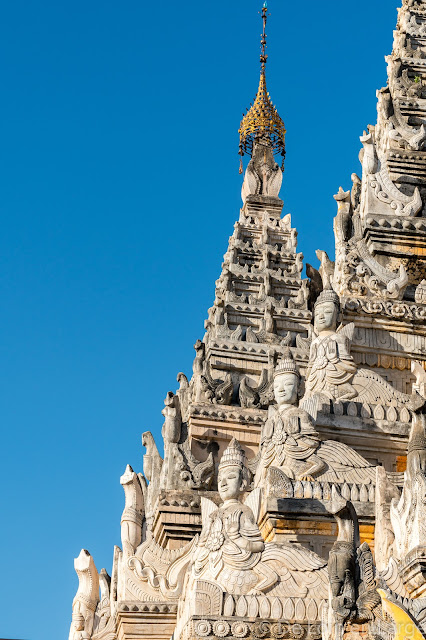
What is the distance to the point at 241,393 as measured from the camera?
92.2 ft

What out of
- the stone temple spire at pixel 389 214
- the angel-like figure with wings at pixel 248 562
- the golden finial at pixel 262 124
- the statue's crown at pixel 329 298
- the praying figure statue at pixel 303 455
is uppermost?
the golden finial at pixel 262 124

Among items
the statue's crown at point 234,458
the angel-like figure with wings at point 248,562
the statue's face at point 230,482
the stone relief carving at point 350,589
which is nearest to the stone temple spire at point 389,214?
the statue's crown at point 234,458

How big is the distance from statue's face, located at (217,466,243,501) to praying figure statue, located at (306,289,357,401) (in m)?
3.37

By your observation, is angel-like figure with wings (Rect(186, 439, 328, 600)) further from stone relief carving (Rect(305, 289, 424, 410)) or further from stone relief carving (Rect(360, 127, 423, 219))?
stone relief carving (Rect(360, 127, 423, 219))

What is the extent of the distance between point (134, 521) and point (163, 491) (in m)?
0.80

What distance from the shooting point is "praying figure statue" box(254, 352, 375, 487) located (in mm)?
16156

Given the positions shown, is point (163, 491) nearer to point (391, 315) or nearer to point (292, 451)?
point (391, 315)

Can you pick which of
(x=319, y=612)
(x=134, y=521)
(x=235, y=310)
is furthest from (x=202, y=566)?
(x=235, y=310)

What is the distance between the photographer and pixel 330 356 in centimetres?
1870

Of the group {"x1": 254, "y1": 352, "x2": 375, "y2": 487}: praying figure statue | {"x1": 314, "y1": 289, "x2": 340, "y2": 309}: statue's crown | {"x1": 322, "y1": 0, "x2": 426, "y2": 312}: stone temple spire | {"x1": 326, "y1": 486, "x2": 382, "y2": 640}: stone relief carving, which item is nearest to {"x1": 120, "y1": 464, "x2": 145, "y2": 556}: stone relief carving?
{"x1": 322, "y1": 0, "x2": 426, "y2": 312}: stone temple spire

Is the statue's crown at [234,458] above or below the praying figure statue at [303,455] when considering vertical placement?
below

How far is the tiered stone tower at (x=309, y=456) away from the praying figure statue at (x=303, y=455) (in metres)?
0.03

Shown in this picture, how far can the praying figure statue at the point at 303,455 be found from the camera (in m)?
16.2

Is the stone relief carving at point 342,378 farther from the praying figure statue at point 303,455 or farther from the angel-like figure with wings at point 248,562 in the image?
the angel-like figure with wings at point 248,562
